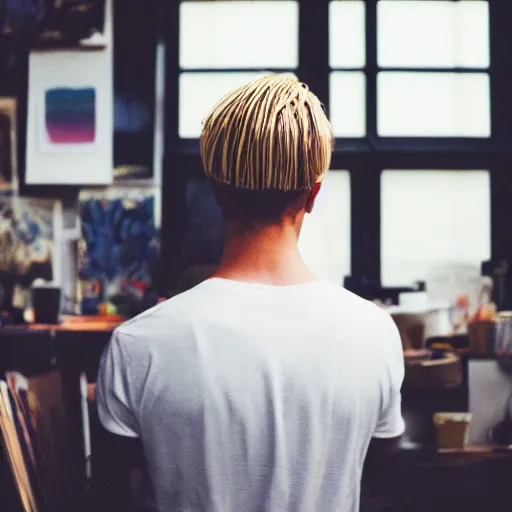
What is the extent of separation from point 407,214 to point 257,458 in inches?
81.9

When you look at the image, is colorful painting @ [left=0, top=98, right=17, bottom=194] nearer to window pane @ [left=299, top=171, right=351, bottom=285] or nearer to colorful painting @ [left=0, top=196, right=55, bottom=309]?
colorful painting @ [left=0, top=196, right=55, bottom=309]

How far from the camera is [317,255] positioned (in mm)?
3082

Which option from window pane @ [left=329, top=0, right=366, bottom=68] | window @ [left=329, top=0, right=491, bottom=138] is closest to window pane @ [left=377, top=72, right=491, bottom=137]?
window @ [left=329, top=0, right=491, bottom=138]

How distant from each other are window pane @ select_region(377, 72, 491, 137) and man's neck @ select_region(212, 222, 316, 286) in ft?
6.57

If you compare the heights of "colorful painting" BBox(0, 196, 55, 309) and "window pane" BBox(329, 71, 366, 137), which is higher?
"window pane" BBox(329, 71, 366, 137)

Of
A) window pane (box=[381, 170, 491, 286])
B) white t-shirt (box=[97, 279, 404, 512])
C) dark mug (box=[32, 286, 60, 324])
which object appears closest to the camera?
white t-shirt (box=[97, 279, 404, 512])

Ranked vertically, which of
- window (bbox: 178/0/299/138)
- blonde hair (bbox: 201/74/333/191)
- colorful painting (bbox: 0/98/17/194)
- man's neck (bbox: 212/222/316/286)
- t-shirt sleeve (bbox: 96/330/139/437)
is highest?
window (bbox: 178/0/299/138)

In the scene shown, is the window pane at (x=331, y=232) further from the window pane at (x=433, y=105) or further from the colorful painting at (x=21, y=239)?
the colorful painting at (x=21, y=239)

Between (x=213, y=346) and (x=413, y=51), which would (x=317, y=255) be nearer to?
(x=413, y=51)

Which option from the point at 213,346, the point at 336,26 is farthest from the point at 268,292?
the point at 336,26

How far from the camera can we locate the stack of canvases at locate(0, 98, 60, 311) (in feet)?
10.3

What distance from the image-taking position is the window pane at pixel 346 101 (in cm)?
310

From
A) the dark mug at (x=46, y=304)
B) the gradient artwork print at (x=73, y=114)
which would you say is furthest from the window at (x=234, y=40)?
the dark mug at (x=46, y=304)

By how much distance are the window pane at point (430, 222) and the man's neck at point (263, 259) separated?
1911mm
